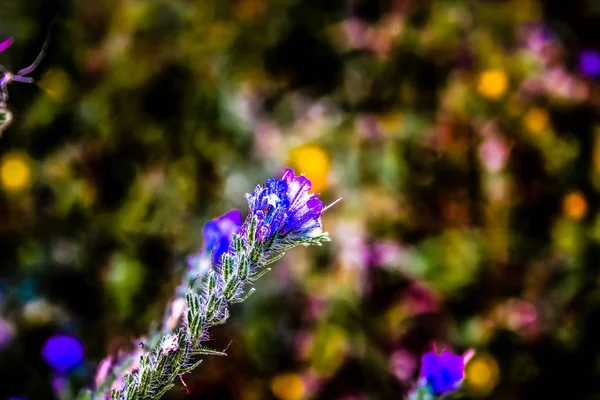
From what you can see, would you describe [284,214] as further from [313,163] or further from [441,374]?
[313,163]

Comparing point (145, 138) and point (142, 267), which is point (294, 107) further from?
point (142, 267)

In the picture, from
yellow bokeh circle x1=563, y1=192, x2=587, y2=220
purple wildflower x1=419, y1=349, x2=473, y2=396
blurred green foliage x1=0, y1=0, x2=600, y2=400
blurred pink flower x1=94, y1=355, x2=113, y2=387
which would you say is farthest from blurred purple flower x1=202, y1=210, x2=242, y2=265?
yellow bokeh circle x1=563, y1=192, x2=587, y2=220

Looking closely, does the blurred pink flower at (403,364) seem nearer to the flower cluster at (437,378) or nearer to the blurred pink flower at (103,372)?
the flower cluster at (437,378)

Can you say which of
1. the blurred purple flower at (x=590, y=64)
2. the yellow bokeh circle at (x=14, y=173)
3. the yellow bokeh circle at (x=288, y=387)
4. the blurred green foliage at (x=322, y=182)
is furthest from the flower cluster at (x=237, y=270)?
the blurred purple flower at (x=590, y=64)

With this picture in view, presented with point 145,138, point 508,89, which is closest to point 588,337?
point 508,89

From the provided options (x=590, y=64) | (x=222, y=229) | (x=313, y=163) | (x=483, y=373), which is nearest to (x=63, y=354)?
(x=222, y=229)

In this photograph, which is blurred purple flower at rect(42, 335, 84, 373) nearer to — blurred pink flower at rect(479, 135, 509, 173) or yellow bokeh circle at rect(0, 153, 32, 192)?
yellow bokeh circle at rect(0, 153, 32, 192)
